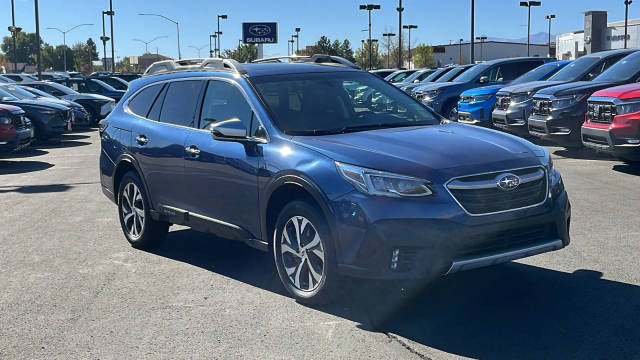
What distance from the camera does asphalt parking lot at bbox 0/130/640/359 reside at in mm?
4543

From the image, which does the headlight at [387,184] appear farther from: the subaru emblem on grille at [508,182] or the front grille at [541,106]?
the front grille at [541,106]

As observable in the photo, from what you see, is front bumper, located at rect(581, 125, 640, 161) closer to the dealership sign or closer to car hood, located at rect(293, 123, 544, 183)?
car hood, located at rect(293, 123, 544, 183)

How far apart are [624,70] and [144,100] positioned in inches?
362

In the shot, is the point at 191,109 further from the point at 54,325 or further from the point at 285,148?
the point at 54,325

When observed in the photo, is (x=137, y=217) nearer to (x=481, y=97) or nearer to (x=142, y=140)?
(x=142, y=140)

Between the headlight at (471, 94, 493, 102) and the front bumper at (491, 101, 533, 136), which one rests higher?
the headlight at (471, 94, 493, 102)

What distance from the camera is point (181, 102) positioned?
22.5 feet

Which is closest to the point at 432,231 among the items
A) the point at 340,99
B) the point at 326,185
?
the point at 326,185

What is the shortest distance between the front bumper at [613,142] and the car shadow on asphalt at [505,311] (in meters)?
5.39

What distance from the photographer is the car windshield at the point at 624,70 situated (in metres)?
13.1

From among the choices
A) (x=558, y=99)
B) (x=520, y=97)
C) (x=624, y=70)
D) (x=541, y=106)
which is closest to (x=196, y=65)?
(x=558, y=99)

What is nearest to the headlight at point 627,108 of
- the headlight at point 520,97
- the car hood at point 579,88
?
the car hood at point 579,88

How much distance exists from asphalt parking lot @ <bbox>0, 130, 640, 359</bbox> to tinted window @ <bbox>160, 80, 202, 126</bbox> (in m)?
1.30

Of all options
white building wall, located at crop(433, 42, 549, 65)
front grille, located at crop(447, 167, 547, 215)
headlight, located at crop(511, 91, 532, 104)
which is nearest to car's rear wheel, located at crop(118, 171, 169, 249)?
front grille, located at crop(447, 167, 547, 215)
